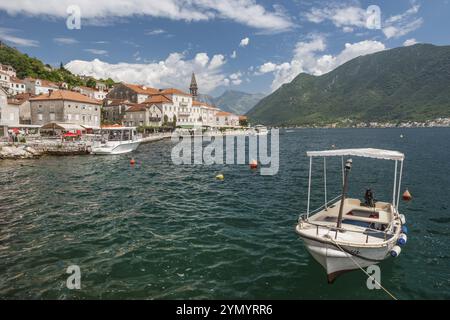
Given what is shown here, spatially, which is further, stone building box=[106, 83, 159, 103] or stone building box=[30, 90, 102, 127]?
stone building box=[106, 83, 159, 103]

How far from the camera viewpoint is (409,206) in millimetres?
21969

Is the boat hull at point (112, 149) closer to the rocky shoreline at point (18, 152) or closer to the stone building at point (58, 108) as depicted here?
the rocky shoreline at point (18, 152)

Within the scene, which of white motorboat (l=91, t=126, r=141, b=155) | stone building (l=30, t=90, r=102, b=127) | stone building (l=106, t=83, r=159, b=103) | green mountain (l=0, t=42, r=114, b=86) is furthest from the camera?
stone building (l=106, t=83, r=159, b=103)

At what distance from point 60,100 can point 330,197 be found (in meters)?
73.9

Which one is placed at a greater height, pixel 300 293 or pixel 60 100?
pixel 60 100

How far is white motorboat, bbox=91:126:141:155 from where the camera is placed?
5300cm

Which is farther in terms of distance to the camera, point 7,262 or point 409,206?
point 409,206

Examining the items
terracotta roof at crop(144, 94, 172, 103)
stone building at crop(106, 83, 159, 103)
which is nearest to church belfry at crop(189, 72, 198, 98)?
stone building at crop(106, 83, 159, 103)

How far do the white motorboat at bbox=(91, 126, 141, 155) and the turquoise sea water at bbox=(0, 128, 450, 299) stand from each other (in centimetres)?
2317

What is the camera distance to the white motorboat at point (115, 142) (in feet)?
174

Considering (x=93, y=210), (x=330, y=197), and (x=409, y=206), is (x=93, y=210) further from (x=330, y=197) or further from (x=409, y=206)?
(x=409, y=206)

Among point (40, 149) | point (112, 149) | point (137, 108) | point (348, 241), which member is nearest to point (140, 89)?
point (137, 108)

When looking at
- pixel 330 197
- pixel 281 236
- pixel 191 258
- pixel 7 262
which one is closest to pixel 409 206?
pixel 330 197

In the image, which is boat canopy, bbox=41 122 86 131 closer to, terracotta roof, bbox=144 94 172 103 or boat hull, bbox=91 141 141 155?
boat hull, bbox=91 141 141 155
